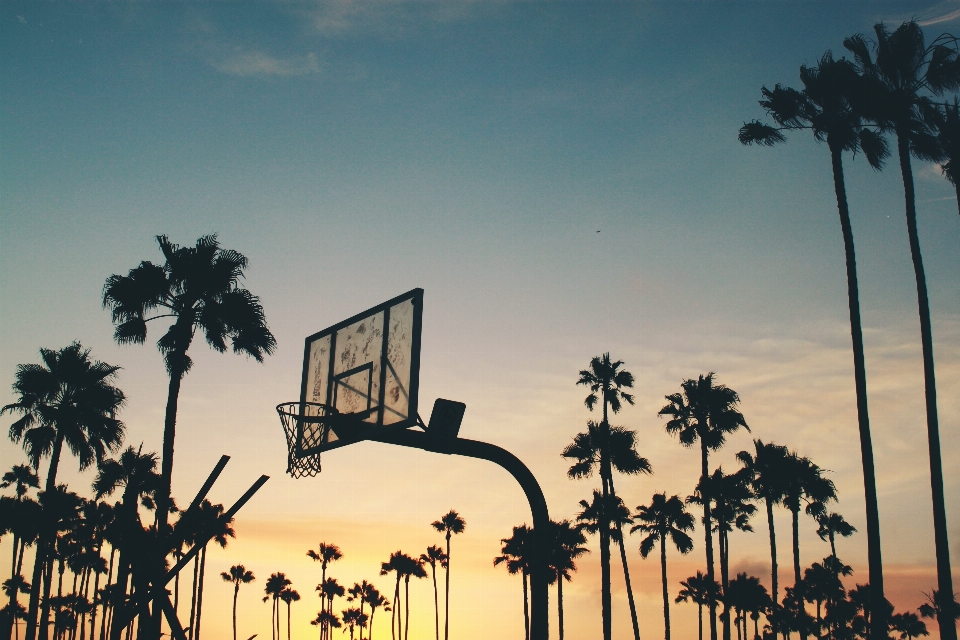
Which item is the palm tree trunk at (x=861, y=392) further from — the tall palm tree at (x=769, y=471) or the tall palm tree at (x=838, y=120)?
the tall palm tree at (x=769, y=471)

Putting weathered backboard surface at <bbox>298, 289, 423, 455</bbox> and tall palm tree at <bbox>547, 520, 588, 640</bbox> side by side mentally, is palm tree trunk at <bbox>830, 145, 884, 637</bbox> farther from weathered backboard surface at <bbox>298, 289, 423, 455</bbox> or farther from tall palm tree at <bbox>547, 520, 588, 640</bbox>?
tall palm tree at <bbox>547, 520, 588, 640</bbox>

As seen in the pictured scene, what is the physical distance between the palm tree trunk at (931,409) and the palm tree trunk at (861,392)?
1330mm

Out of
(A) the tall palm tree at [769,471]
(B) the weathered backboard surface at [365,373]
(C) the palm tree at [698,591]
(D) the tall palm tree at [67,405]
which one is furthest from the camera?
(C) the palm tree at [698,591]

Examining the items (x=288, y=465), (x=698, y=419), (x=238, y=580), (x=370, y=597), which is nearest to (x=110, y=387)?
(x=288, y=465)

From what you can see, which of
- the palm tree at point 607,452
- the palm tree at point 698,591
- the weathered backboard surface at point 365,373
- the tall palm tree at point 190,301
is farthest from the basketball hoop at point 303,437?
the palm tree at point 698,591

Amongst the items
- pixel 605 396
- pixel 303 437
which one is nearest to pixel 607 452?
pixel 605 396

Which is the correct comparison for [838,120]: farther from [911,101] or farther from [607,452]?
[607,452]

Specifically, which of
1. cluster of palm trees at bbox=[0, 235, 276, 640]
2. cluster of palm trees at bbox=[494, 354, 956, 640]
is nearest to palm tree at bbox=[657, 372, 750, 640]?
cluster of palm trees at bbox=[494, 354, 956, 640]

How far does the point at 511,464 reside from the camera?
11.0 metres

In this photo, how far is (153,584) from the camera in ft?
55.6

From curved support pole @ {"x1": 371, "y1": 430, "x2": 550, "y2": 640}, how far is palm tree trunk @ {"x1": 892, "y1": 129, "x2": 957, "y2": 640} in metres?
13.1

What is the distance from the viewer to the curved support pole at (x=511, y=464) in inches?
414

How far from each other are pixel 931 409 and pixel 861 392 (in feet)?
5.78

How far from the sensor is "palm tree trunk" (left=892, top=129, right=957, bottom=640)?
19375 mm
